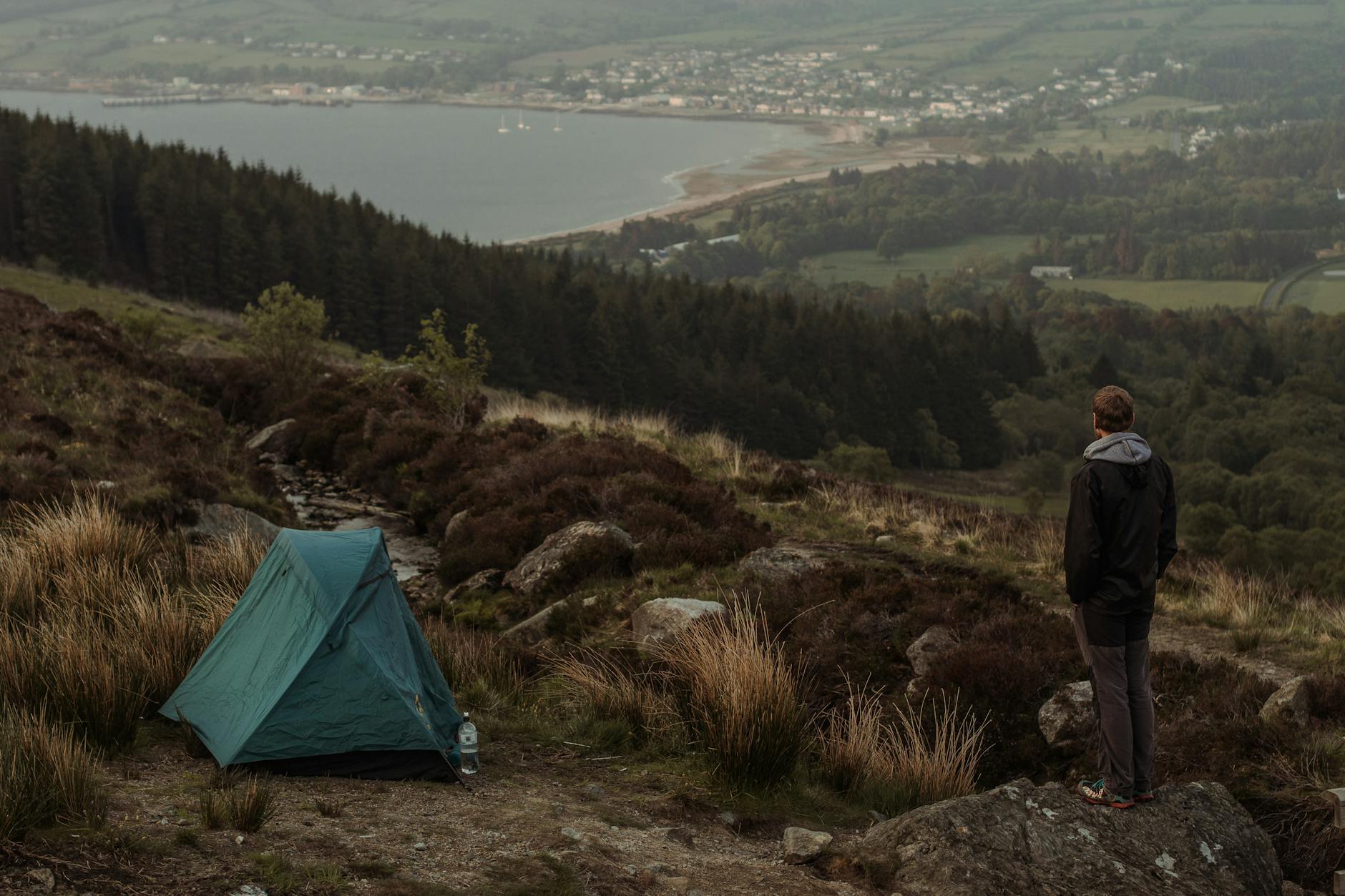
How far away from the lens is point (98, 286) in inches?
1993

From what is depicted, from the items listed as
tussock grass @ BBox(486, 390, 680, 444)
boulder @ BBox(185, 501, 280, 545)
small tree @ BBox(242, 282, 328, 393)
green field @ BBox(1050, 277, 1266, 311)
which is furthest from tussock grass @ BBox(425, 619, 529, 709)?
green field @ BBox(1050, 277, 1266, 311)

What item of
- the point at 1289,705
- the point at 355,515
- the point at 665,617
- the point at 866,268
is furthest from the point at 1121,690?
the point at 866,268

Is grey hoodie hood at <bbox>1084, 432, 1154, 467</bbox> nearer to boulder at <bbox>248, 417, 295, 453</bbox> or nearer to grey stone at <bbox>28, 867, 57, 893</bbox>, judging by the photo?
grey stone at <bbox>28, 867, 57, 893</bbox>

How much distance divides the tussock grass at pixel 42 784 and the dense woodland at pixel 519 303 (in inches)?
2372

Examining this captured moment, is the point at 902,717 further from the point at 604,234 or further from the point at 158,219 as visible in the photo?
the point at 604,234

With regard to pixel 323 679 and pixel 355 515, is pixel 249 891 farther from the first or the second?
pixel 355 515

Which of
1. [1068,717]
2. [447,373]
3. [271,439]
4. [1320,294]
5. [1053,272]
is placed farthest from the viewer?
[1053,272]

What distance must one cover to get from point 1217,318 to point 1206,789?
16202 centimetres

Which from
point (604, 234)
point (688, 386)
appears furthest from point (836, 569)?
point (604, 234)

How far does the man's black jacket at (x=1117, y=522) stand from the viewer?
6.69 metres

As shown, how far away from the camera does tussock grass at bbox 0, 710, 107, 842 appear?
5656 mm

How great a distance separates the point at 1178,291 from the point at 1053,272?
2032 cm

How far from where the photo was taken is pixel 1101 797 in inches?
270

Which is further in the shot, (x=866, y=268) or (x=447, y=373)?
(x=866, y=268)
